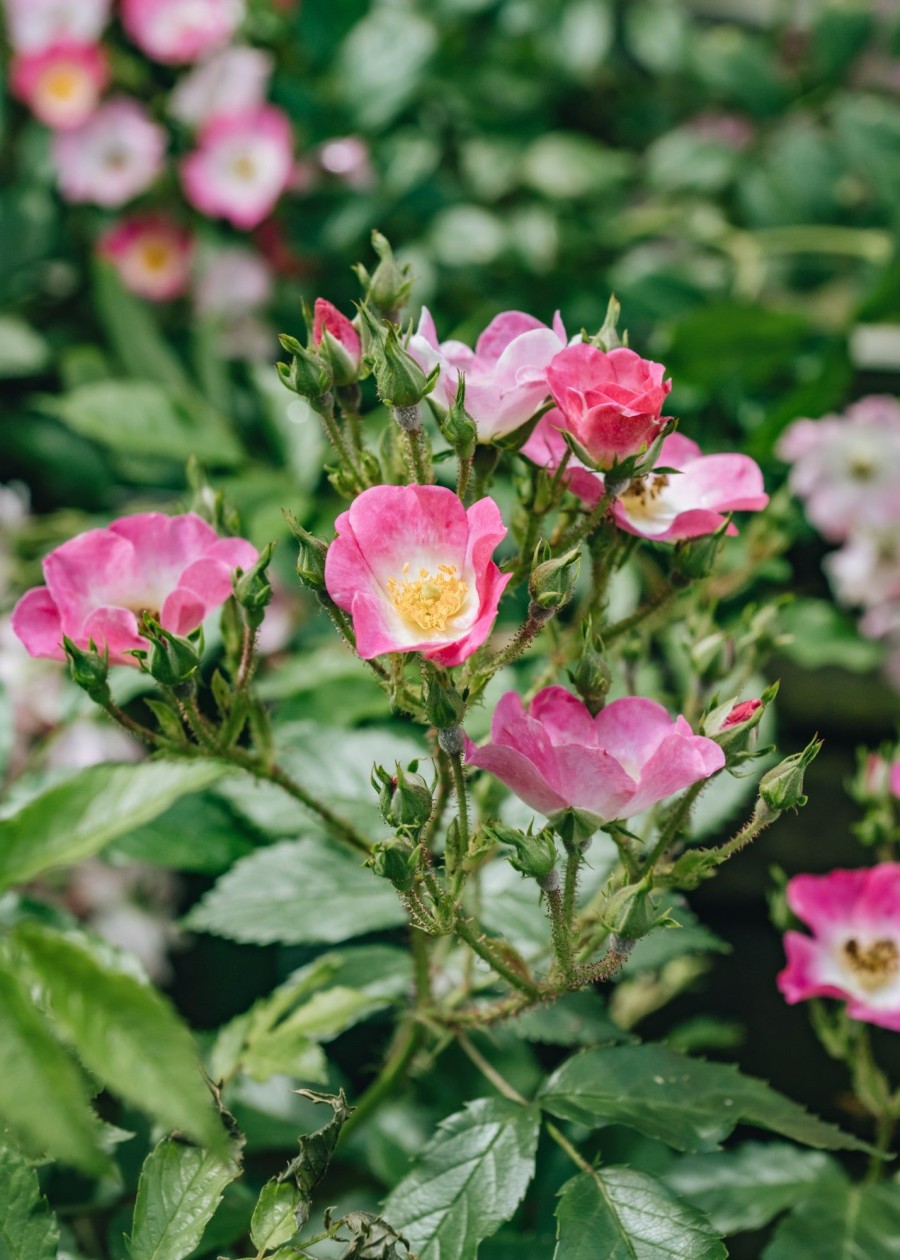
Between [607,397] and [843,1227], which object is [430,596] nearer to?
[607,397]

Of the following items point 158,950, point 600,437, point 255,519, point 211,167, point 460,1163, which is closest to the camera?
point 600,437

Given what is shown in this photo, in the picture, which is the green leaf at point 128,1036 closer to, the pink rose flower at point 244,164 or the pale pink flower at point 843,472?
the pale pink flower at point 843,472

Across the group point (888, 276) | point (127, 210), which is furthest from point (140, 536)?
point (127, 210)

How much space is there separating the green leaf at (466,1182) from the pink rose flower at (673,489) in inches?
13.5

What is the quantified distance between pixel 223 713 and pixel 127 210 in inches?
44.4

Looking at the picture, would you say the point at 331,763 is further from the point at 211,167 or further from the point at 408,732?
the point at 211,167

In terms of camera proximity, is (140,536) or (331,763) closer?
(140,536)

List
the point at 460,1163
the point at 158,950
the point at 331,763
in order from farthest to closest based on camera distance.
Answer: the point at 158,950 < the point at 331,763 < the point at 460,1163

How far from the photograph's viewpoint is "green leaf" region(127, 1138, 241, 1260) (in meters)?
0.58

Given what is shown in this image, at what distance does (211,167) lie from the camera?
149 centimetres

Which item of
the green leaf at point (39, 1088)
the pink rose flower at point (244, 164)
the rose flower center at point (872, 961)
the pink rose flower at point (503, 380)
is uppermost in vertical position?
the pink rose flower at point (503, 380)

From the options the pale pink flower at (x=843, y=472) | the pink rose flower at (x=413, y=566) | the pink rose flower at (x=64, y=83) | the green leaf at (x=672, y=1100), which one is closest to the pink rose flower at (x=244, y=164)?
the pink rose flower at (x=64, y=83)

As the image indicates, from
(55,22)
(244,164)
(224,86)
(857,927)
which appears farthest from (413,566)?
(55,22)

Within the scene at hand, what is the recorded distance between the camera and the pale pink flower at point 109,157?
4.89ft
